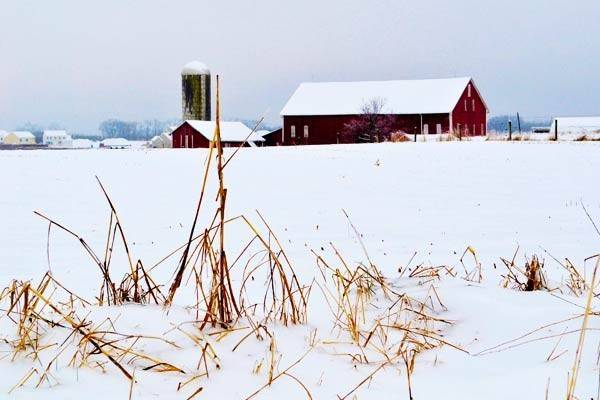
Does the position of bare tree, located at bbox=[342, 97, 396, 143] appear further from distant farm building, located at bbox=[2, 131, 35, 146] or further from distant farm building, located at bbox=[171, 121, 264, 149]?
distant farm building, located at bbox=[2, 131, 35, 146]

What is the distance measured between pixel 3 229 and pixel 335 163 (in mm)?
9402

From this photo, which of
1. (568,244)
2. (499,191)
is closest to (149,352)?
(568,244)

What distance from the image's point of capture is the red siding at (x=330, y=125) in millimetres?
51125

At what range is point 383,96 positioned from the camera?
52.9 meters

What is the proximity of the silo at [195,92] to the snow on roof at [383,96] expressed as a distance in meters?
9.37

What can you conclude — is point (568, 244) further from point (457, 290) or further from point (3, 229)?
point (3, 229)

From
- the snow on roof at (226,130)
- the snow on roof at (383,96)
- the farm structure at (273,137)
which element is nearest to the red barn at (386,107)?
the snow on roof at (383,96)

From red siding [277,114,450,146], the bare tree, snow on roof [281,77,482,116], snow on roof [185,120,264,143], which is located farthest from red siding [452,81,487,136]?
snow on roof [185,120,264,143]

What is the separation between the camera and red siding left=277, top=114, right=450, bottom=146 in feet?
168

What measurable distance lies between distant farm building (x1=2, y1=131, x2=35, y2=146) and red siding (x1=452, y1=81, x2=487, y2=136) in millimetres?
105558

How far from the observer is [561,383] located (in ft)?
7.59

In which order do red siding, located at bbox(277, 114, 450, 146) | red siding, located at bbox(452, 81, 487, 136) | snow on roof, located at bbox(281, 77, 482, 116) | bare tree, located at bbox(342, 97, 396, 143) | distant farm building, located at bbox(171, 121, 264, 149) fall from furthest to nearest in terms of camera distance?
1. distant farm building, located at bbox(171, 121, 264, 149)
2. red siding, located at bbox(452, 81, 487, 136)
3. snow on roof, located at bbox(281, 77, 482, 116)
4. red siding, located at bbox(277, 114, 450, 146)
5. bare tree, located at bbox(342, 97, 396, 143)

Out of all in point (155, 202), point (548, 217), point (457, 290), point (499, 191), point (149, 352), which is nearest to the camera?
point (149, 352)

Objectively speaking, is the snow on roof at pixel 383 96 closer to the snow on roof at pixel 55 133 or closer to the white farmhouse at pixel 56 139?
the white farmhouse at pixel 56 139
